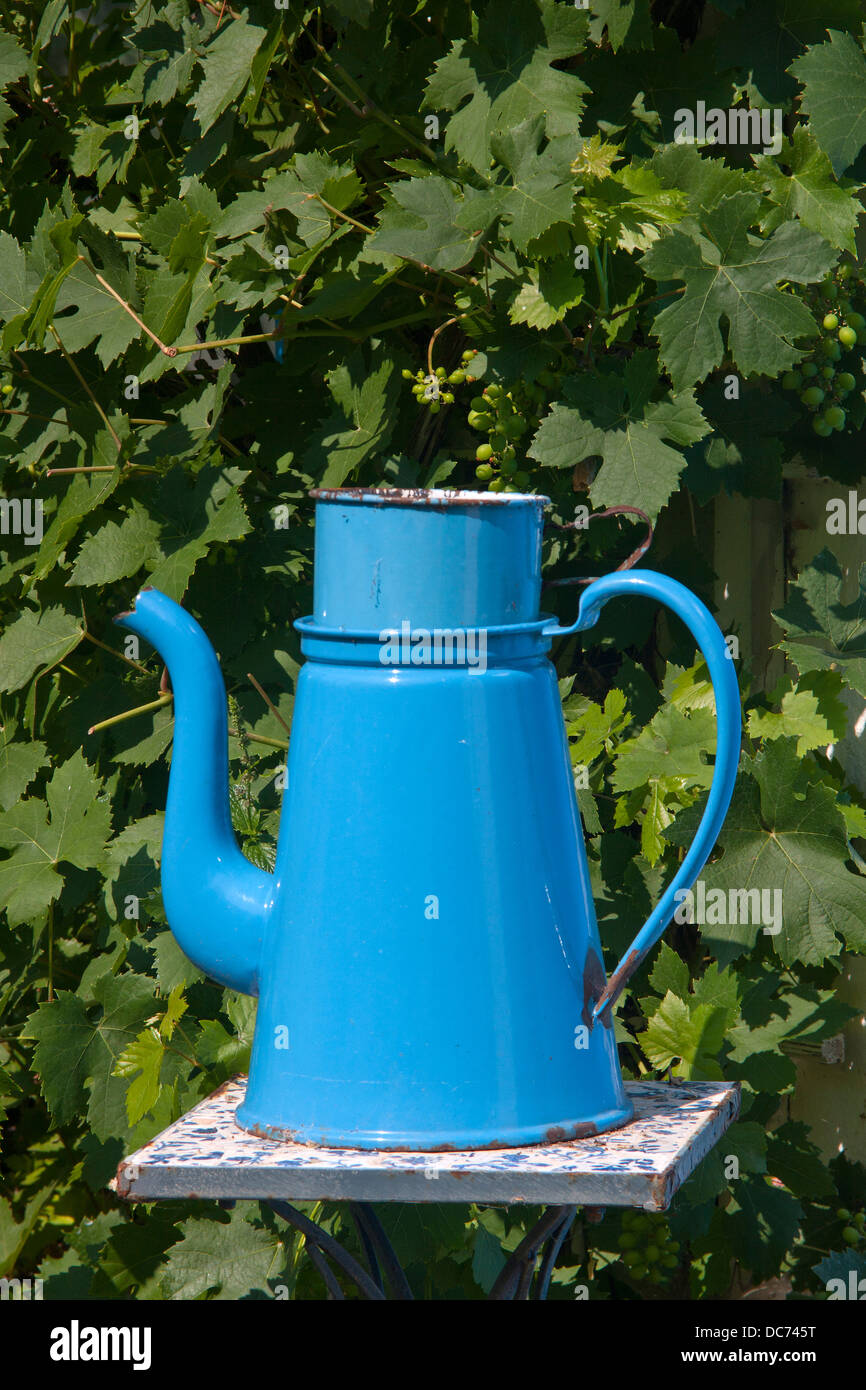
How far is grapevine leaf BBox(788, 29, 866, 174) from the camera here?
142 centimetres

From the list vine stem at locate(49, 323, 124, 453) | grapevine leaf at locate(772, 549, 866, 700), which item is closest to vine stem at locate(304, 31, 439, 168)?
vine stem at locate(49, 323, 124, 453)

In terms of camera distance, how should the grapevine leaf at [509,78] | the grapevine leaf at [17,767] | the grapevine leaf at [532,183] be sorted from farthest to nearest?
1. the grapevine leaf at [17,767]
2. the grapevine leaf at [509,78]
3. the grapevine leaf at [532,183]

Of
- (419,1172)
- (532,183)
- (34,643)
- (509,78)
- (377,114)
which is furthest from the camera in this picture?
(34,643)

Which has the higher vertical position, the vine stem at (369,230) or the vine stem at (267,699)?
the vine stem at (369,230)

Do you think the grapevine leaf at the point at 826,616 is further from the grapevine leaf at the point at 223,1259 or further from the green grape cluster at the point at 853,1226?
the grapevine leaf at the point at 223,1259

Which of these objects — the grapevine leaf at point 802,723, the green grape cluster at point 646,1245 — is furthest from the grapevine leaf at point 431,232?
the green grape cluster at point 646,1245

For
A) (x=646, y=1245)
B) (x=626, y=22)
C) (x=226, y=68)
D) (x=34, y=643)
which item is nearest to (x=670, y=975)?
(x=646, y=1245)

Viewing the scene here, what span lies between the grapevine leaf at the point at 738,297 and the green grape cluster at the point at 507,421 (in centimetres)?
19

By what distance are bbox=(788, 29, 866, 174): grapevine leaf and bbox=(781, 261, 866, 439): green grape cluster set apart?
14 cm

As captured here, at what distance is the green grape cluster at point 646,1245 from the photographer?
1.66m

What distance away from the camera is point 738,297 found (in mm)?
1412

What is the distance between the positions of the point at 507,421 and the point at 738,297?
29 cm

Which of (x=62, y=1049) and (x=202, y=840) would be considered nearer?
(x=202, y=840)

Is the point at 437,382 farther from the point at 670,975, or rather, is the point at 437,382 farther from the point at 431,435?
the point at 670,975
